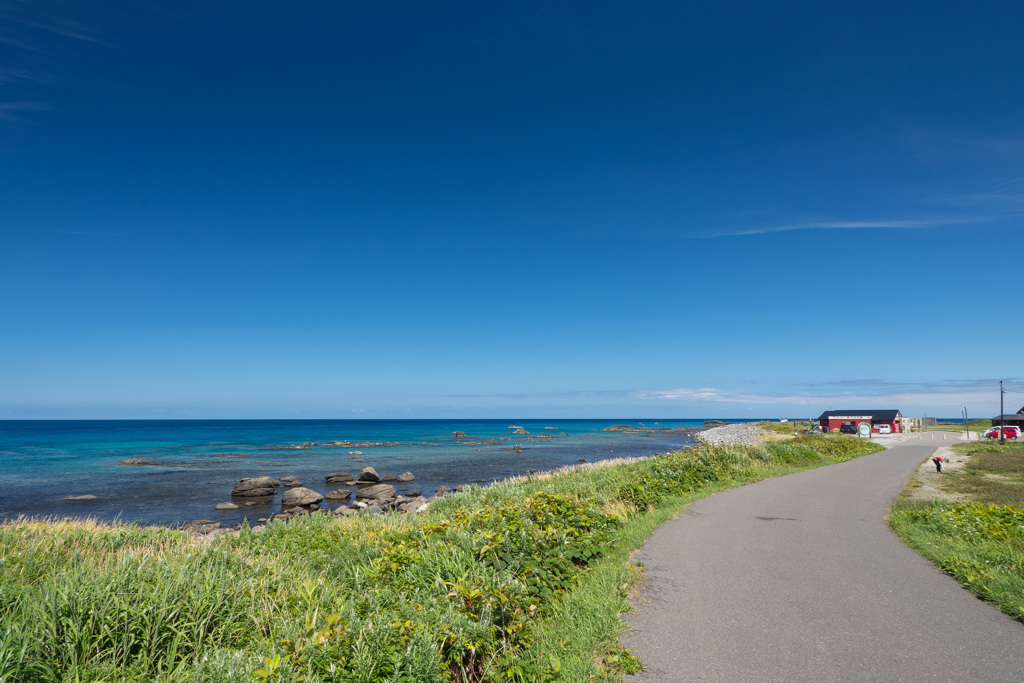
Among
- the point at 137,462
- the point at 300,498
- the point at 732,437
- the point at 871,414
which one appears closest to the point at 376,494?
the point at 300,498

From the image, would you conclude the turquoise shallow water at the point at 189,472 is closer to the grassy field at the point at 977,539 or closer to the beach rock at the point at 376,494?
the beach rock at the point at 376,494

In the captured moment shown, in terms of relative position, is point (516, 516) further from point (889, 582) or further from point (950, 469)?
point (950, 469)

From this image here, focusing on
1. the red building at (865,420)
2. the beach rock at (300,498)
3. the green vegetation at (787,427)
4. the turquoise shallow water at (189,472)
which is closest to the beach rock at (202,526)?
the turquoise shallow water at (189,472)

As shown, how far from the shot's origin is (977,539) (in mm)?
10000

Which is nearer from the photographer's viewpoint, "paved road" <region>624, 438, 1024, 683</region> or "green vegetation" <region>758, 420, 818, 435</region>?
"paved road" <region>624, 438, 1024, 683</region>

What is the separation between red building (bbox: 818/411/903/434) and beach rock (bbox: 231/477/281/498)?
252ft

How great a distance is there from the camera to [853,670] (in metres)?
5.28

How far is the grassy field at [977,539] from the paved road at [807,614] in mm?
309

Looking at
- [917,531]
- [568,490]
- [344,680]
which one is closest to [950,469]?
[917,531]

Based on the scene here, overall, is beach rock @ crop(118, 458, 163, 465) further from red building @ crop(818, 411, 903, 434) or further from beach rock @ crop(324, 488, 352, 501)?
red building @ crop(818, 411, 903, 434)

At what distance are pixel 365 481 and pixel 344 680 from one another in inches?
1341

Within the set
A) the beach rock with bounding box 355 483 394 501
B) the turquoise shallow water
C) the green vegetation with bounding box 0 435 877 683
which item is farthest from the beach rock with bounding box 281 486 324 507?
the green vegetation with bounding box 0 435 877 683

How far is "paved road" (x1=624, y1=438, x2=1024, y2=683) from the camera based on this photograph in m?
5.36

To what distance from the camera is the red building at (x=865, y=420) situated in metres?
75.1
